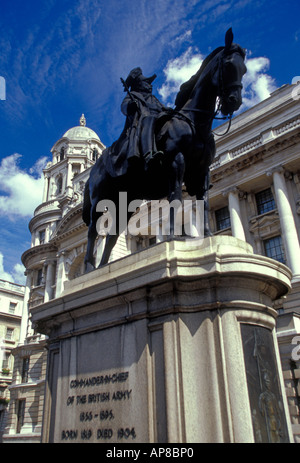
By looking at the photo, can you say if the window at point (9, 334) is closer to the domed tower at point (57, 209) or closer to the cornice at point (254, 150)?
the domed tower at point (57, 209)

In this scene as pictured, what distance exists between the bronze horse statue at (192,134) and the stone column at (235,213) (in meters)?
22.5

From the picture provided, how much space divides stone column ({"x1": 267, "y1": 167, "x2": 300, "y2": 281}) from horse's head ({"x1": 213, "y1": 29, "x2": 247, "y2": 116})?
19916mm

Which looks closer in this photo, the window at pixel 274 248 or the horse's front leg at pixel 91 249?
the horse's front leg at pixel 91 249

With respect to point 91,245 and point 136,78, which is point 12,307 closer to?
point 91,245

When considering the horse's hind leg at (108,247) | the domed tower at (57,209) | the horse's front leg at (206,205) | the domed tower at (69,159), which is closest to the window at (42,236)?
the domed tower at (57,209)

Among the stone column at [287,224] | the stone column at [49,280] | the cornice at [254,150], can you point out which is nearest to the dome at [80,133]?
the stone column at [49,280]

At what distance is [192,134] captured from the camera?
6152mm

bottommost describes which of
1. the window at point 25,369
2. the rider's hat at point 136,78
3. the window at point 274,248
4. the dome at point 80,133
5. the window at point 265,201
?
the rider's hat at point 136,78

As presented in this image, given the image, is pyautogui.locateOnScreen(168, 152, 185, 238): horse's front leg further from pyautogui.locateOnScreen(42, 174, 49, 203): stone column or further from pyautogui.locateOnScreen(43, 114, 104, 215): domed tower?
pyautogui.locateOnScreen(42, 174, 49, 203): stone column

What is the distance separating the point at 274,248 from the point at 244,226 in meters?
2.85

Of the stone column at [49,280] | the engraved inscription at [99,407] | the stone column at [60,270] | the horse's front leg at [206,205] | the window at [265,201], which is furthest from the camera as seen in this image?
the stone column at [49,280]

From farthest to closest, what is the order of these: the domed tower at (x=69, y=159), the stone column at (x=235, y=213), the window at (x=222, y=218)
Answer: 1. the domed tower at (x=69, y=159)
2. the window at (x=222, y=218)
3. the stone column at (x=235, y=213)

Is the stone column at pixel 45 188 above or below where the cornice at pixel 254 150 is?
above

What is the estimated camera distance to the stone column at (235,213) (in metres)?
29.1
